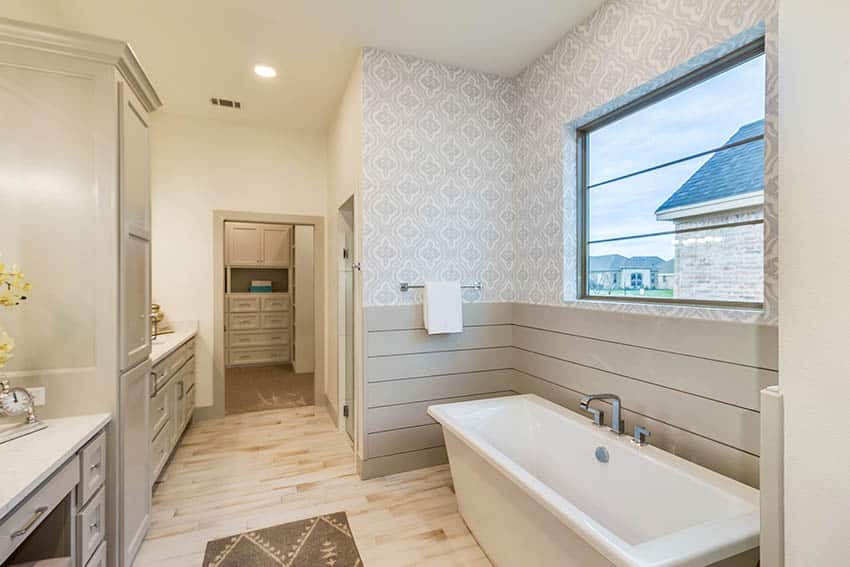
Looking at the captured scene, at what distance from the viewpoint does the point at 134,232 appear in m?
1.77

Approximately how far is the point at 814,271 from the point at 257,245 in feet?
20.8

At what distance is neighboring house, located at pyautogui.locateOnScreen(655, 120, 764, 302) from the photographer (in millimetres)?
1611

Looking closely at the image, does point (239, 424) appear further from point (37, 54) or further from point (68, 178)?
point (37, 54)

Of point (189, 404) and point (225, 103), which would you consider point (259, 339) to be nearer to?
point (189, 404)

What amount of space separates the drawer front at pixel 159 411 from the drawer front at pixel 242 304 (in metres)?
3.64

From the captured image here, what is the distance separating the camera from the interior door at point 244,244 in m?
5.91

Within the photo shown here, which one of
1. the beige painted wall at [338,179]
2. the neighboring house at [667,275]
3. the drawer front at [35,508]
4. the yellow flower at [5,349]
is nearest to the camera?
the drawer front at [35,508]

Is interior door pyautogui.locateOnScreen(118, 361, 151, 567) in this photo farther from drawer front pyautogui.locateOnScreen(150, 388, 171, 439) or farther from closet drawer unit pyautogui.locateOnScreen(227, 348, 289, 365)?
closet drawer unit pyautogui.locateOnScreen(227, 348, 289, 365)

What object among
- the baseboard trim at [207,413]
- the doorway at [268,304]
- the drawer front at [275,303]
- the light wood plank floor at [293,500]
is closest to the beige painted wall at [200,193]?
the baseboard trim at [207,413]

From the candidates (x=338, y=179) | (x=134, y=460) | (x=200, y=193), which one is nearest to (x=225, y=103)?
(x=200, y=193)

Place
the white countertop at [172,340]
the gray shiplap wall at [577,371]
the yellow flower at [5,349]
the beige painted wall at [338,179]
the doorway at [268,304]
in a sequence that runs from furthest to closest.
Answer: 1. the doorway at [268,304]
2. the beige painted wall at [338,179]
3. the white countertop at [172,340]
4. the gray shiplap wall at [577,371]
5. the yellow flower at [5,349]

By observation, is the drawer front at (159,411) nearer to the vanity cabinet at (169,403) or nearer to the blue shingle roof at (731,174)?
the vanity cabinet at (169,403)

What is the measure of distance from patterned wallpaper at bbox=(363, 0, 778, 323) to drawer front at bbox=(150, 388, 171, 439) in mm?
1419

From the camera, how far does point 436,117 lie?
9.03ft
